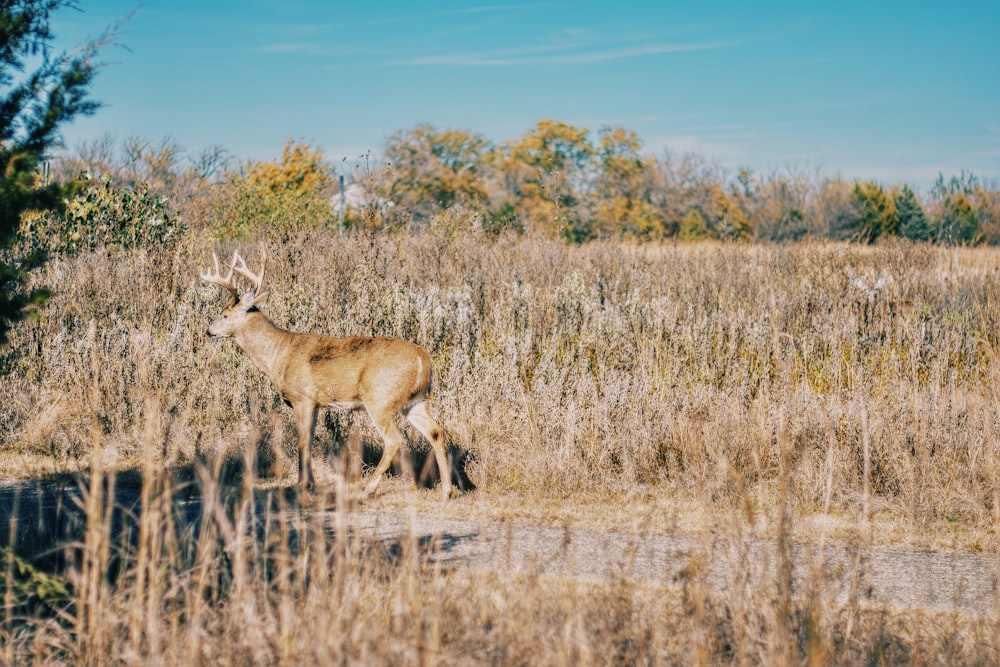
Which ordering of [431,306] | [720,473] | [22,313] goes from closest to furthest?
1. [22,313]
2. [720,473]
3. [431,306]

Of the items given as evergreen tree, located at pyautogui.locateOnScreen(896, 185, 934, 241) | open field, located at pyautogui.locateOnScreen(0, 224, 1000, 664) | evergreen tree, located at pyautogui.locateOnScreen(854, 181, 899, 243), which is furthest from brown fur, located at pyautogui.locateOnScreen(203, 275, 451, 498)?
evergreen tree, located at pyautogui.locateOnScreen(896, 185, 934, 241)

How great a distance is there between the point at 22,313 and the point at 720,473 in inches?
239

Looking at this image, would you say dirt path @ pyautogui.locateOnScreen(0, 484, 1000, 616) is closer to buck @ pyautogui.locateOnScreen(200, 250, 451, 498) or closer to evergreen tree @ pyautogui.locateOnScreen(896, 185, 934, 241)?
buck @ pyautogui.locateOnScreen(200, 250, 451, 498)

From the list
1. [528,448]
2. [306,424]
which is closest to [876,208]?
[528,448]

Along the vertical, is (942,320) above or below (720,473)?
above

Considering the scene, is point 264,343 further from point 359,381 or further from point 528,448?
point 528,448

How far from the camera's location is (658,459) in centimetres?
986

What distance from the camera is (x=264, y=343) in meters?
10.3

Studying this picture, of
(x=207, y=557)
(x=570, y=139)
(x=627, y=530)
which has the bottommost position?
(x=627, y=530)

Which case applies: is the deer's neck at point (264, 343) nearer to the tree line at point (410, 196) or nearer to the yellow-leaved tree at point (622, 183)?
the tree line at point (410, 196)

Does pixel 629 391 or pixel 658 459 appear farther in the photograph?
pixel 629 391

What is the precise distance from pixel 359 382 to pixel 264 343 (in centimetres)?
157

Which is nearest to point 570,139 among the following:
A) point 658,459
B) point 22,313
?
point 658,459

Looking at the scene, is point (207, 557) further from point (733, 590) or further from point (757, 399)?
point (757, 399)
